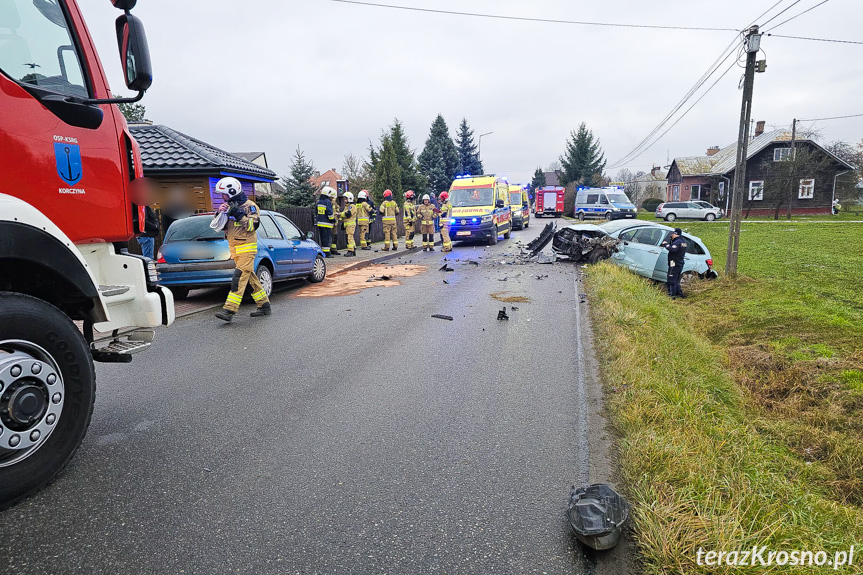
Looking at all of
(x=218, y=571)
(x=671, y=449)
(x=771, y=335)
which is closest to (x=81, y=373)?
(x=218, y=571)

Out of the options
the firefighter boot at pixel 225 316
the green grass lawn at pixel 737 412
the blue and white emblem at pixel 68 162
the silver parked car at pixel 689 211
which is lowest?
the green grass lawn at pixel 737 412

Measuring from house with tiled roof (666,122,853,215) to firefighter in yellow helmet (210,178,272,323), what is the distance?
1490 inches

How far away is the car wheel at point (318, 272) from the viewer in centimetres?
1118

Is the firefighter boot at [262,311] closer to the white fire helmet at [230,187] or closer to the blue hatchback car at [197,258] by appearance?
the blue hatchback car at [197,258]

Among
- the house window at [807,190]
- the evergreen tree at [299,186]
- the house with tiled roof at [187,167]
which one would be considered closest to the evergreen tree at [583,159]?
the house window at [807,190]

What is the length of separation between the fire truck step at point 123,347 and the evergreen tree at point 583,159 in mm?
58125

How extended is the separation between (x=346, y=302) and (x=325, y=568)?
6.97m

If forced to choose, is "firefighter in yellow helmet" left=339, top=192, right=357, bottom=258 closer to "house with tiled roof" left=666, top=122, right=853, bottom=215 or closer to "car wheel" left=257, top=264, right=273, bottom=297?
"car wheel" left=257, top=264, right=273, bottom=297

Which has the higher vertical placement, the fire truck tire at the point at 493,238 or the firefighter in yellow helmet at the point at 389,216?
the firefighter in yellow helmet at the point at 389,216

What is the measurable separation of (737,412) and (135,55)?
5829mm

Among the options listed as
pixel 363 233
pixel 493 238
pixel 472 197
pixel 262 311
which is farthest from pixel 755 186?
pixel 262 311

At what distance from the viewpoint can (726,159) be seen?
4700 cm

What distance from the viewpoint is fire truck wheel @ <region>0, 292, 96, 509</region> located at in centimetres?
256

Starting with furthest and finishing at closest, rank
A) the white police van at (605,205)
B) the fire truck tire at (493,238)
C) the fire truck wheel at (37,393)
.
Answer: the white police van at (605,205) → the fire truck tire at (493,238) → the fire truck wheel at (37,393)
